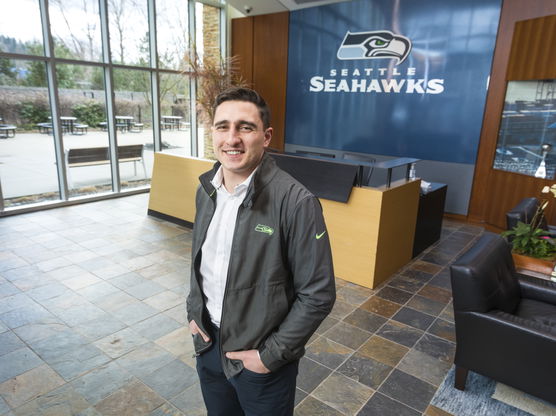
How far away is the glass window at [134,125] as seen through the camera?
23.3 ft

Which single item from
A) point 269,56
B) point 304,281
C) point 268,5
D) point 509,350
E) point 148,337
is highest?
point 268,5

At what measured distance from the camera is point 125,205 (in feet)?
22.1

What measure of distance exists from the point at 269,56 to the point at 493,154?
4.82m

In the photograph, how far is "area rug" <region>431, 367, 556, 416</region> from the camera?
92.1 inches

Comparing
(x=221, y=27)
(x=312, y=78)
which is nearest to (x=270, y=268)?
(x=312, y=78)

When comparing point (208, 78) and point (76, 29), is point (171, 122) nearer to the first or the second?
point (208, 78)

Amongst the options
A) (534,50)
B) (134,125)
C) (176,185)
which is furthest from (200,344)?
(134,125)

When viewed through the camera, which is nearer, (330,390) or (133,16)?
(330,390)

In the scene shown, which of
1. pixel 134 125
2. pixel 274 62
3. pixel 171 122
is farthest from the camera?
pixel 274 62

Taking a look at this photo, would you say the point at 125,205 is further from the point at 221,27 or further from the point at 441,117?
the point at 441,117

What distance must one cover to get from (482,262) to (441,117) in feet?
15.3

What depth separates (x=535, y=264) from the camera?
330 cm

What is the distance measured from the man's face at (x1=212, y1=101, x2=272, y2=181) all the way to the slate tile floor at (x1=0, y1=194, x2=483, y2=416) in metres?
1.73

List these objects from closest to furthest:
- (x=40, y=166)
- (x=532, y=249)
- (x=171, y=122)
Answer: (x=532, y=249), (x=40, y=166), (x=171, y=122)
